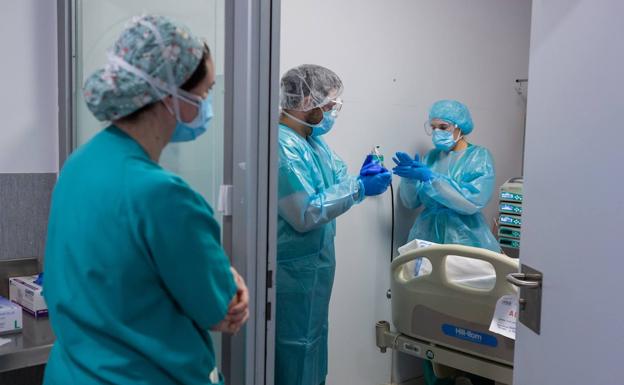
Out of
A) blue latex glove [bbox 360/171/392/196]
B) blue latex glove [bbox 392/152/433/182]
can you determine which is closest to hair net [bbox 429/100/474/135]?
blue latex glove [bbox 392/152/433/182]

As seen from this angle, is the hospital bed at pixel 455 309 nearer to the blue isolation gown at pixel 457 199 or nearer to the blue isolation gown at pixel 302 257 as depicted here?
the blue isolation gown at pixel 302 257

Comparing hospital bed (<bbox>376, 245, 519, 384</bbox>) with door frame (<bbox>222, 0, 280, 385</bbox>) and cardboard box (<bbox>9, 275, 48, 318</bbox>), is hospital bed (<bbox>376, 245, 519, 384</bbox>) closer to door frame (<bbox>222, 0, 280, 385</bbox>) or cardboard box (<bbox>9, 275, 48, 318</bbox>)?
door frame (<bbox>222, 0, 280, 385</bbox>)

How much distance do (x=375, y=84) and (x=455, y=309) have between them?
1226mm

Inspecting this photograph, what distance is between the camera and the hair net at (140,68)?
2.73 ft

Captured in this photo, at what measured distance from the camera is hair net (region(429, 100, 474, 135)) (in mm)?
2777

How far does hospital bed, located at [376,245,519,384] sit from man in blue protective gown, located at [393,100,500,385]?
671mm

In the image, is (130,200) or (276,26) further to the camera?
(276,26)

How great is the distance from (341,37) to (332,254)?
42.5 inches

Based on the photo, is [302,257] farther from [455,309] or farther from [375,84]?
[375,84]

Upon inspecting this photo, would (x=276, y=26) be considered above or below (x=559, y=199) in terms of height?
above

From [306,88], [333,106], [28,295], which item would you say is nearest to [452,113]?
[333,106]

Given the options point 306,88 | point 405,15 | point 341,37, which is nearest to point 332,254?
point 306,88

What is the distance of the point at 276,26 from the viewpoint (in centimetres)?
125

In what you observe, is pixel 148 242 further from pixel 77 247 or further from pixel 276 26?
pixel 276 26
